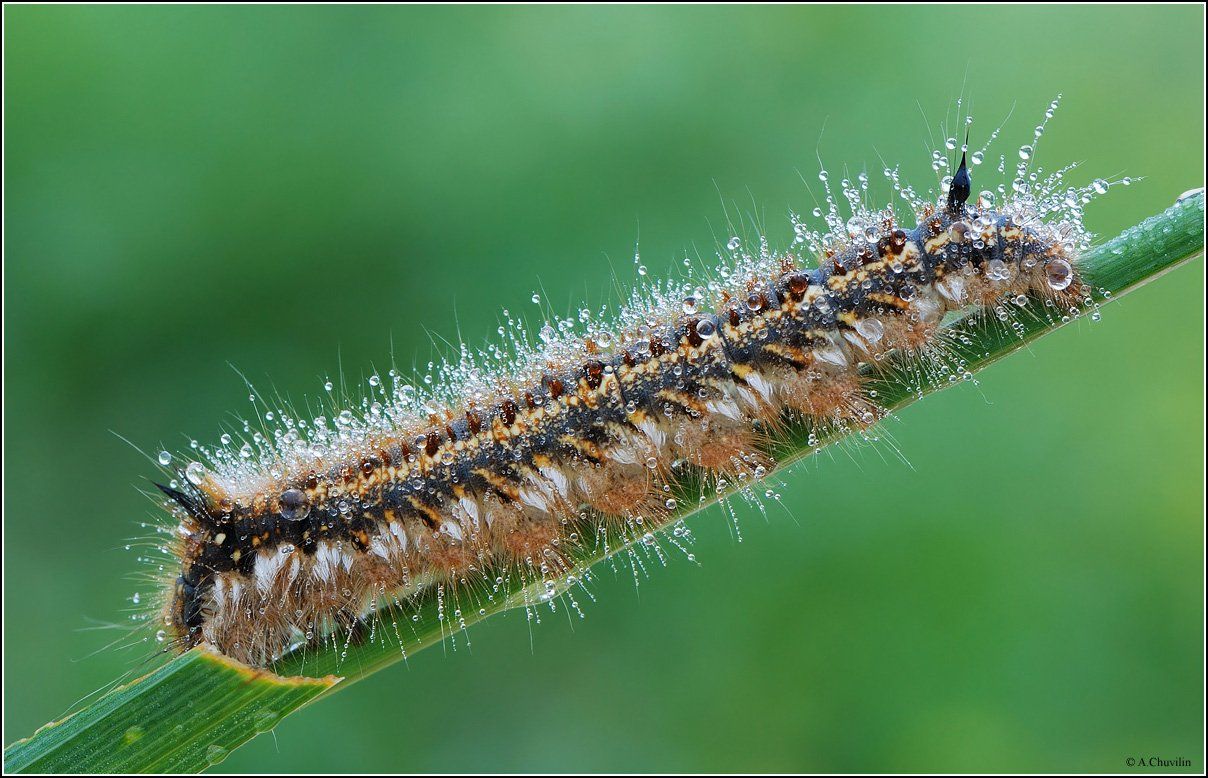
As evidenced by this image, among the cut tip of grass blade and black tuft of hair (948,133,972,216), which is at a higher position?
black tuft of hair (948,133,972,216)

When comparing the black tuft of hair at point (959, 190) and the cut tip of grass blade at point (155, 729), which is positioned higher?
the black tuft of hair at point (959, 190)

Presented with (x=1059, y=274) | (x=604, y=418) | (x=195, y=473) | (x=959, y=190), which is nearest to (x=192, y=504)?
(x=195, y=473)

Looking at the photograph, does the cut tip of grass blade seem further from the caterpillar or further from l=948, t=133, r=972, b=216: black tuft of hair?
l=948, t=133, r=972, b=216: black tuft of hair

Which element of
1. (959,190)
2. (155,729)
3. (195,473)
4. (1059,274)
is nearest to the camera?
(155,729)

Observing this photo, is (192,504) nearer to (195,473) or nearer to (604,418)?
(195,473)

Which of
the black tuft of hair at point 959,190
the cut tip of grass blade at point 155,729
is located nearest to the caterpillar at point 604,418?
the black tuft of hair at point 959,190

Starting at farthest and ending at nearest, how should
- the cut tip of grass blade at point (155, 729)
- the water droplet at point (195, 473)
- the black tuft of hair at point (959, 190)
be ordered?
the water droplet at point (195, 473) < the black tuft of hair at point (959, 190) < the cut tip of grass blade at point (155, 729)

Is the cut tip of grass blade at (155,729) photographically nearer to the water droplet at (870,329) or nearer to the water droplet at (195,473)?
the water droplet at (195,473)

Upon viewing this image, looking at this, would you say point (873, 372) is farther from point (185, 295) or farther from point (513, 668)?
point (185, 295)

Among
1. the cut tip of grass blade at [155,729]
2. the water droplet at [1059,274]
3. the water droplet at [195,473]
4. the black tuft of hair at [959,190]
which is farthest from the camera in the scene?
the water droplet at [195,473]

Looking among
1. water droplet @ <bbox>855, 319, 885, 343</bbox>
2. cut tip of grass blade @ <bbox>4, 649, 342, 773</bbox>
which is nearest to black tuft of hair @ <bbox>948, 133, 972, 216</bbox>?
water droplet @ <bbox>855, 319, 885, 343</bbox>
